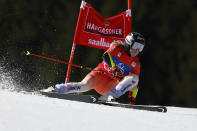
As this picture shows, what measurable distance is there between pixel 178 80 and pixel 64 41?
166cm

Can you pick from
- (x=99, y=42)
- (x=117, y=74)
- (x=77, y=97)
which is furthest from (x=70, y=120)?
(x=99, y=42)

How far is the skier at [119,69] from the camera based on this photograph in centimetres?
306

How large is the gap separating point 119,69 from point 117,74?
73 mm

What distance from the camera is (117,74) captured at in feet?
10.4

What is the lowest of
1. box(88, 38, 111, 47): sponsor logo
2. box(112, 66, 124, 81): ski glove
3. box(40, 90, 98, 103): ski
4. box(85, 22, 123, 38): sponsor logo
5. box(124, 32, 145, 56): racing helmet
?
box(40, 90, 98, 103): ski

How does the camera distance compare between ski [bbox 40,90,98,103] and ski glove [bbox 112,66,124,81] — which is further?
ski glove [bbox 112,66,124,81]

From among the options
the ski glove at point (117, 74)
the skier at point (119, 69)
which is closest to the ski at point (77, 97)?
the skier at point (119, 69)

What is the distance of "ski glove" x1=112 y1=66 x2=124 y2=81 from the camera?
313 centimetres

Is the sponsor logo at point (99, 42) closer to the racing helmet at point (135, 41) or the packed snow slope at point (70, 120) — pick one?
the racing helmet at point (135, 41)

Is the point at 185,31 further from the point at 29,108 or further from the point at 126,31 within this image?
the point at 29,108

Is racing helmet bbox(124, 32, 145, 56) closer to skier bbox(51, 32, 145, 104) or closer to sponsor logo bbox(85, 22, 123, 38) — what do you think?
skier bbox(51, 32, 145, 104)

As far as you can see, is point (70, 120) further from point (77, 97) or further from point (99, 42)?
point (99, 42)

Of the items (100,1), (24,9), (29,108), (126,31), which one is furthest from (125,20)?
(29,108)

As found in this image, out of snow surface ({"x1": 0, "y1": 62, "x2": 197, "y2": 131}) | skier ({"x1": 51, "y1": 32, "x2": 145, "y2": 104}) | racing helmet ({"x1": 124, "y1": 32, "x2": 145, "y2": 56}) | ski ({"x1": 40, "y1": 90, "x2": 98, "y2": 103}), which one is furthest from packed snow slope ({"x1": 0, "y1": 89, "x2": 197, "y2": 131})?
racing helmet ({"x1": 124, "y1": 32, "x2": 145, "y2": 56})
